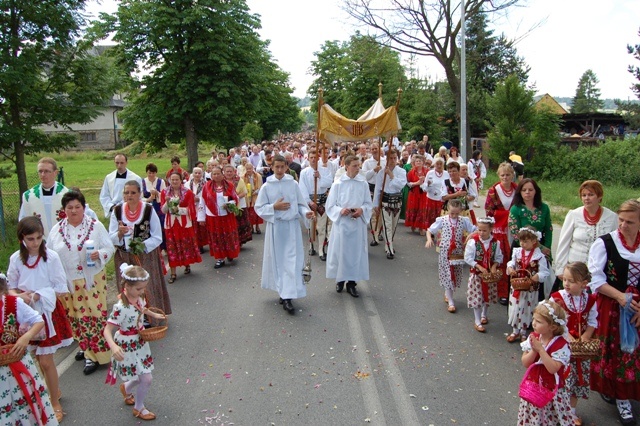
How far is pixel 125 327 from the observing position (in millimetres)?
4582

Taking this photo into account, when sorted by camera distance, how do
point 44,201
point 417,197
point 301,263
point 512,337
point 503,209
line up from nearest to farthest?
point 512,337 → point 44,201 → point 503,209 → point 301,263 → point 417,197

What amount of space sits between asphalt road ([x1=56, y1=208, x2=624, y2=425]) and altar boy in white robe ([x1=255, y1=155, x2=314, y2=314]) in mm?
372

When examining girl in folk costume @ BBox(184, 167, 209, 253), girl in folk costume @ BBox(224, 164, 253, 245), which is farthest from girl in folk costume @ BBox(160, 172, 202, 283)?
girl in folk costume @ BBox(224, 164, 253, 245)

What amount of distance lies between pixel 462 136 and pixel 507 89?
3.55 metres

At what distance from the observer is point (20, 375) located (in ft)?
13.0

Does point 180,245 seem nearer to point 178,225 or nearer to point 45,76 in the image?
point 178,225

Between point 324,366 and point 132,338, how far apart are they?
2050 millimetres

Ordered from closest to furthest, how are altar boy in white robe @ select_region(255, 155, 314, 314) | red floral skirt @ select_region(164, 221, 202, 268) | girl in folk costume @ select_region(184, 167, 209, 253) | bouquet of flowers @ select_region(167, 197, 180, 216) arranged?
1. altar boy in white robe @ select_region(255, 155, 314, 314)
2. bouquet of flowers @ select_region(167, 197, 180, 216)
3. red floral skirt @ select_region(164, 221, 202, 268)
4. girl in folk costume @ select_region(184, 167, 209, 253)

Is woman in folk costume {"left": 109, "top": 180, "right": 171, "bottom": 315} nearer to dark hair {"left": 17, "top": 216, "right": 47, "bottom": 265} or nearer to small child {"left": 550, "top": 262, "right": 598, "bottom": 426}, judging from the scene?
dark hair {"left": 17, "top": 216, "right": 47, "bottom": 265}

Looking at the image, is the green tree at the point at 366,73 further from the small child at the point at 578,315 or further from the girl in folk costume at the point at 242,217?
the small child at the point at 578,315

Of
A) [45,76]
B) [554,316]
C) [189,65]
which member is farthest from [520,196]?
[189,65]

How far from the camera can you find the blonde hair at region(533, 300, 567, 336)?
393cm

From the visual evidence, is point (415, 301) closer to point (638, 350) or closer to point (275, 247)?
point (275, 247)

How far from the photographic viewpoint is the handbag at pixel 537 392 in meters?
3.87
